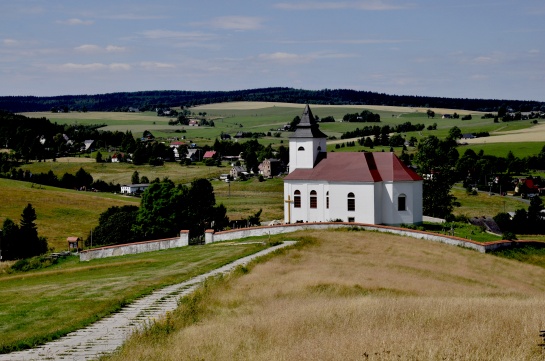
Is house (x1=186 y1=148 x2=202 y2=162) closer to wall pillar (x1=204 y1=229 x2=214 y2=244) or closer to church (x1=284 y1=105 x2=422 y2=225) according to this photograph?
church (x1=284 y1=105 x2=422 y2=225)

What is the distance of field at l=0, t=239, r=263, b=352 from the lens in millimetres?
24469

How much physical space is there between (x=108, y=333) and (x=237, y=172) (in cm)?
13297

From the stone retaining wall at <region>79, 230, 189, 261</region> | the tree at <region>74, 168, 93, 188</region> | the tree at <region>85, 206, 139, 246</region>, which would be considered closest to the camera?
the stone retaining wall at <region>79, 230, 189, 261</region>

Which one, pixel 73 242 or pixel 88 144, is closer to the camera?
pixel 73 242

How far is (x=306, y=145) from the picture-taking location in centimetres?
6175

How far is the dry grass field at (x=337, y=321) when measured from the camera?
15.8m

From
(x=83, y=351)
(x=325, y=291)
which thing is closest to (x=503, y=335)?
(x=83, y=351)

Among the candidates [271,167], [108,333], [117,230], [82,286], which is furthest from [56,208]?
[108,333]

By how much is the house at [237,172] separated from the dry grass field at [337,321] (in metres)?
115

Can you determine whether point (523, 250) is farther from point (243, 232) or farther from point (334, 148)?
point (334, 148)

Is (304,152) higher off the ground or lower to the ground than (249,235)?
higher

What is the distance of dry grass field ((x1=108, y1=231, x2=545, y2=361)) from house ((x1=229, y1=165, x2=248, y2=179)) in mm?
114872

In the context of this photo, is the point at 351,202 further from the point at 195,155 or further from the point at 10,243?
the point at 195,155

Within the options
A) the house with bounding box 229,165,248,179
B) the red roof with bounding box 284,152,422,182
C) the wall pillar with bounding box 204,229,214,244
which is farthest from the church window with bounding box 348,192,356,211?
the house with bounding box 229,165,248,179
